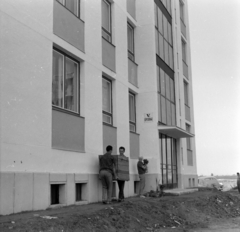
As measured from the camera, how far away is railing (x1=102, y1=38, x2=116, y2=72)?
15.0m

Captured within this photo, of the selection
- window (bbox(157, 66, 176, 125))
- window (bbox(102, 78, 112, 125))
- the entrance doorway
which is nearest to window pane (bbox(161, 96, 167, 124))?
window (bbox(157, 66, 176, 125))

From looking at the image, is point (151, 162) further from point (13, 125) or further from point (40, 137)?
point (13, 125)

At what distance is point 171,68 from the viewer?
22875mm

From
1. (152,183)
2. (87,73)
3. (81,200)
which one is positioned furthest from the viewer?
(152,183)

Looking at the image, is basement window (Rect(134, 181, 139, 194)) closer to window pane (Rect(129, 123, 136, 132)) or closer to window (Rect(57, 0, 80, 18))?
window pane (Rect(129, 123, 136, 132))

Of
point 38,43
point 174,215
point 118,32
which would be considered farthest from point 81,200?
point 118,32

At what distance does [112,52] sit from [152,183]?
6.67 meters

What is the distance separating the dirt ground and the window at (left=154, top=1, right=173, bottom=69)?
827 cm

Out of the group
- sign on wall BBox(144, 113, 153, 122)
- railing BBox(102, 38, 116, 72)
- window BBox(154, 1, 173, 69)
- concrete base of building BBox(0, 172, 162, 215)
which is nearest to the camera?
concrete base of building BBox(0, 172, 162, 215)

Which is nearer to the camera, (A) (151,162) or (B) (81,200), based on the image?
(B) (81,200)

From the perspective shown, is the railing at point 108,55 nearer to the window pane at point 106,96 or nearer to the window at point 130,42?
the window pane at point 106,96

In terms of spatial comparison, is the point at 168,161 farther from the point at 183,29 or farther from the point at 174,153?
the point at 183,29

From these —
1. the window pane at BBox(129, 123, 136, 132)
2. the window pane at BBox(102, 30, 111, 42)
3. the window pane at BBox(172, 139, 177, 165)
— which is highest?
the window pane at BBox(102, 30, 111, 42)

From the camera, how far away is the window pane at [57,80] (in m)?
11.8
